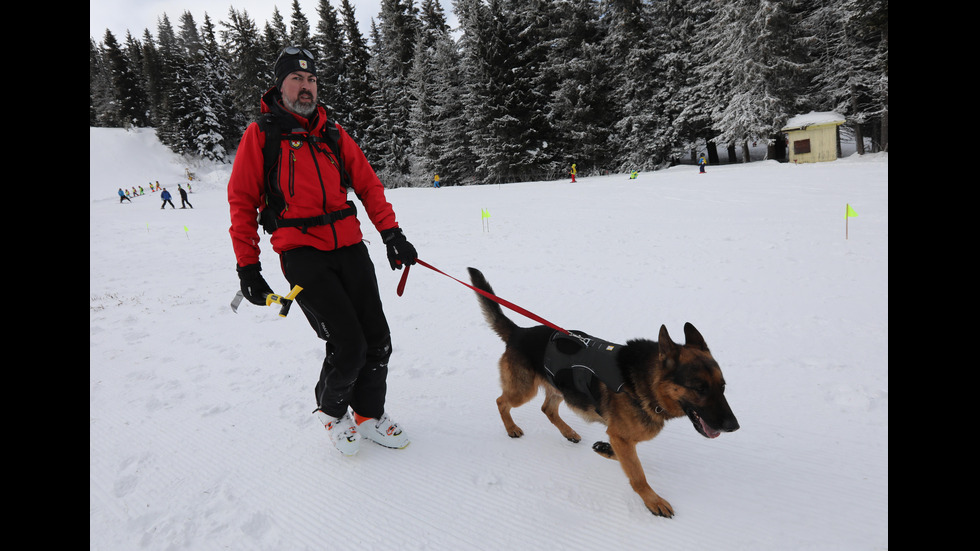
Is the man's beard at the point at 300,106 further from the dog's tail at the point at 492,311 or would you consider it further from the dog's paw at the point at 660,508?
the dog's paw at the point at 660,508

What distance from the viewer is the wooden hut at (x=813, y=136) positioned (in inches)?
912

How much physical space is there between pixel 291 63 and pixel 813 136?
2988cm

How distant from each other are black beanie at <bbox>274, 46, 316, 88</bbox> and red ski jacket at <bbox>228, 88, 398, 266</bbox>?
0.41 feet

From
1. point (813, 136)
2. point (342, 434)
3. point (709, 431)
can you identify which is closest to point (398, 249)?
point (342, 434)

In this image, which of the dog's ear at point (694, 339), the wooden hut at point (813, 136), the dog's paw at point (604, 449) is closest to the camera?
the dog's ear at point (694, 339)

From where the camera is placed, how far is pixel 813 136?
2381 cm

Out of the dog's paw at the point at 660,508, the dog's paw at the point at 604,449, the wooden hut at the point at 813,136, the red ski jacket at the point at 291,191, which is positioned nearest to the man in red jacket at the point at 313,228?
the red ski jacket at the point at 291,191

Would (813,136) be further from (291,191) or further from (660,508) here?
(291,191)

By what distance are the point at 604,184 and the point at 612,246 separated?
12784 millimetres

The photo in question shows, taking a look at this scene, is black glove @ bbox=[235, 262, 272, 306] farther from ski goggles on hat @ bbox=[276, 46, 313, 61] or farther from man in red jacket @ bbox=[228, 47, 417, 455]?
ski goggles on hat @ bbox=[276, 46, 313, 61]

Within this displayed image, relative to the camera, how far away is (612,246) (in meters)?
9.51

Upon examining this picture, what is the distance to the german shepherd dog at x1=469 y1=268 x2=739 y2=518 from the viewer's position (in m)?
2.38

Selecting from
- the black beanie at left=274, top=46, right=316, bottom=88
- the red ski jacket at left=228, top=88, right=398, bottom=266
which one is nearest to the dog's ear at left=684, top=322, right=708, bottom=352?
the red ski jacket at left=228, top=88, right=398, bottom=266
